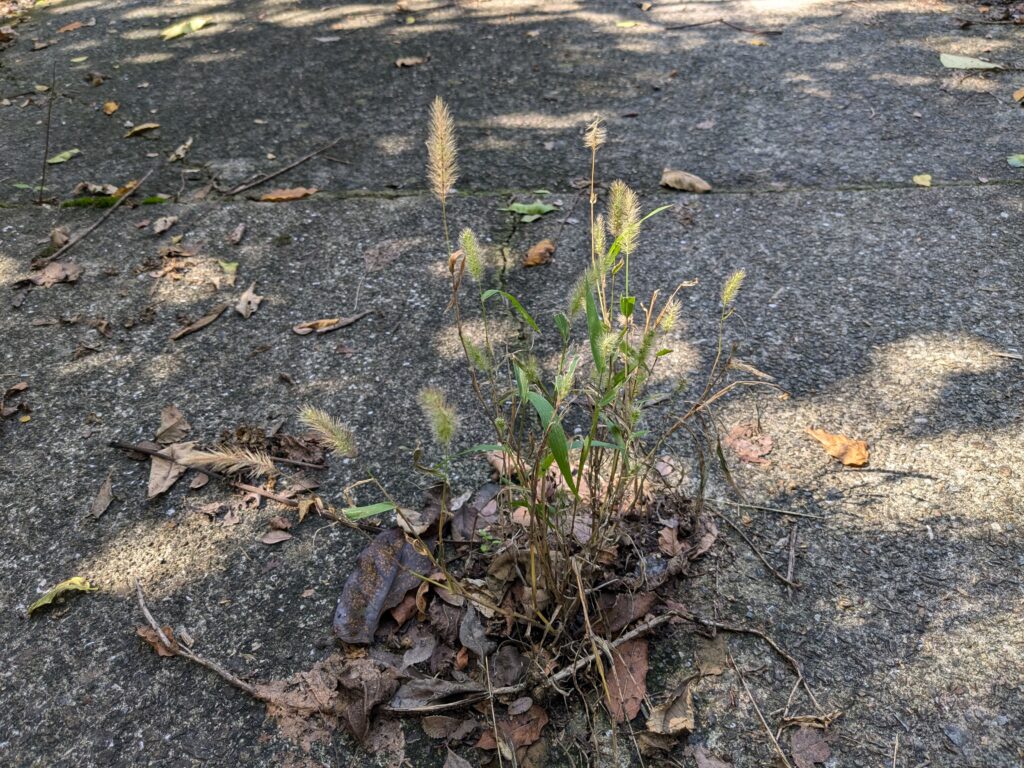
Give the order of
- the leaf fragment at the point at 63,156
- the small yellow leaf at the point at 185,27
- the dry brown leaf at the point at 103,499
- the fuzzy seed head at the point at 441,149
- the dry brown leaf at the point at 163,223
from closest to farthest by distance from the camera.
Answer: the fuzzy seed head at the point at 441,149 → the dry brown leaf at the point at 103,499 → the dry brown leaf at the point at 163,223 → the leaf fragment at the point at 63,156 → the small yellow leaf at the point at 185,27

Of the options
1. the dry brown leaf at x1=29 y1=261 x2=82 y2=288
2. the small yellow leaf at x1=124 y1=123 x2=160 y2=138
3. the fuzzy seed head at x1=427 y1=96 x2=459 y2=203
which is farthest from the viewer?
the small yellow leaf at x1=124 y1=123 x2=160 y2=138

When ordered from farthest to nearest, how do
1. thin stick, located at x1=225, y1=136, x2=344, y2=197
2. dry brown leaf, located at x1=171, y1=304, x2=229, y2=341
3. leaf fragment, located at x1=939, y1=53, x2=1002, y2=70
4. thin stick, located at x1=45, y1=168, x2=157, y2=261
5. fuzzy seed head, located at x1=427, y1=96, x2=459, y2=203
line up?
1. leaf fragment, located at x1=939, y1=53, x2=1002, y2=70
2. thin stick, located at x1=225, y1=136, x2=344, y2=197
3. thin stick, located at x1=45, y1=168, x2=157, y2=261
4. dry brown leaf, located at x1=171, y1=304, x2=229, y2=341
5. fuzzy seed head, located at x1=427, y1=96, x2=459, y2=203

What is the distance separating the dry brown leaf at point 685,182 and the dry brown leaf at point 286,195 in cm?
130

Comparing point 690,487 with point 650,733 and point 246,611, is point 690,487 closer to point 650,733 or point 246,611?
point 650,733

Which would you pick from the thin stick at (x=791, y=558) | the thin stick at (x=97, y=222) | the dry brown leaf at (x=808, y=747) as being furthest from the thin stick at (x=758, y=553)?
the thin stick at (x=97, y=222)

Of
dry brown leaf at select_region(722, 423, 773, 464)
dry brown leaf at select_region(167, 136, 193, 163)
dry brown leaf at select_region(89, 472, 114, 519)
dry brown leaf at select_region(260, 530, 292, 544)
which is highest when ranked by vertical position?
dry brown leaf at select_region(167, 136, 193, 163)

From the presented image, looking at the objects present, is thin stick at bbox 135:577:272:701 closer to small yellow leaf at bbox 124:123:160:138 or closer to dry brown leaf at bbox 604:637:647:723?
dry brown leaf at bbox 604:637:647:723

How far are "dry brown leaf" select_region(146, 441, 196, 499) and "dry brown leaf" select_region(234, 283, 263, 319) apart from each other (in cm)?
55

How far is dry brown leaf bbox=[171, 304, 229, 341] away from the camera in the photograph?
2248 millimetres

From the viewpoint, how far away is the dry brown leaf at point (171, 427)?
1.91m

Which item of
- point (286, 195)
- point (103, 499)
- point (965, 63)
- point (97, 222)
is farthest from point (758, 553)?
point (965, 63)

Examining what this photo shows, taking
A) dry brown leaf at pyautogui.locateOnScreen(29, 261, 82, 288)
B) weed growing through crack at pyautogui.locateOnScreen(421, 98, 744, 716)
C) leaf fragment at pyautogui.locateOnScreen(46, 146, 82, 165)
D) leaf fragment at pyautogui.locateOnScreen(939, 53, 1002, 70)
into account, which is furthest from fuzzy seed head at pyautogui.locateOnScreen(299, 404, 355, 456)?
leaf fragment at pyautogui.locateOnScreen(939, 53, 1002, 70)

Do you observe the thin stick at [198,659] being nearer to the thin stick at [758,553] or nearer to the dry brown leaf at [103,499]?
the dry brown leaf at [103,499]

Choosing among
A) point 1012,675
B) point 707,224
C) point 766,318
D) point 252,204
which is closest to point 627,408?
point 1012,675
